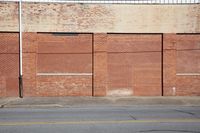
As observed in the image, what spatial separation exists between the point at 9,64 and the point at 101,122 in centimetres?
1132

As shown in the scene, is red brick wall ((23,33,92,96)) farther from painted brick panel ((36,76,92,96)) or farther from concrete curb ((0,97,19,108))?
concrete curb ((0,97,19,108))

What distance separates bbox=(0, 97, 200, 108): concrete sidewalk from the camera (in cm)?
2036

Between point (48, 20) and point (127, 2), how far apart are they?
4.80 meters

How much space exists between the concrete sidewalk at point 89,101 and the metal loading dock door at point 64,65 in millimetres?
1225

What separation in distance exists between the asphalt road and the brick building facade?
728 cm

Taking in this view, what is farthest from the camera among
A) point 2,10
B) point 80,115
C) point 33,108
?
point 2,10

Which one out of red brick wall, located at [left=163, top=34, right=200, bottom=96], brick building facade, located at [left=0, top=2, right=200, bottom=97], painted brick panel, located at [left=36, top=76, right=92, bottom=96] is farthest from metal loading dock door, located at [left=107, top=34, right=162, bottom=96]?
painted brick panel, located at [left=36, top=76, right=92, bottom=96]

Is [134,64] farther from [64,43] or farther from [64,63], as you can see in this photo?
[64,43]

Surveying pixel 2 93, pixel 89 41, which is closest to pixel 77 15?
pixel 89 41

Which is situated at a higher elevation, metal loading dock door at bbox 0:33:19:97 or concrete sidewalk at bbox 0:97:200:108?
metal loading dock door at bbox 0:33:19:97

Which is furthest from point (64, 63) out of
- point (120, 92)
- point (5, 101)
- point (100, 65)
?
point (5, 101)

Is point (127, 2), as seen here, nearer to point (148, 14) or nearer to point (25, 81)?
point (148, 14)

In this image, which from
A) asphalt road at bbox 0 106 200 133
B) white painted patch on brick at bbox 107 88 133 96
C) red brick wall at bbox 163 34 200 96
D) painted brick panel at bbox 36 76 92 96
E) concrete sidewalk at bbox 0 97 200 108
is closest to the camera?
asphalt road at bbox 0 106 200 133

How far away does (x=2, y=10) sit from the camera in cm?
2345
